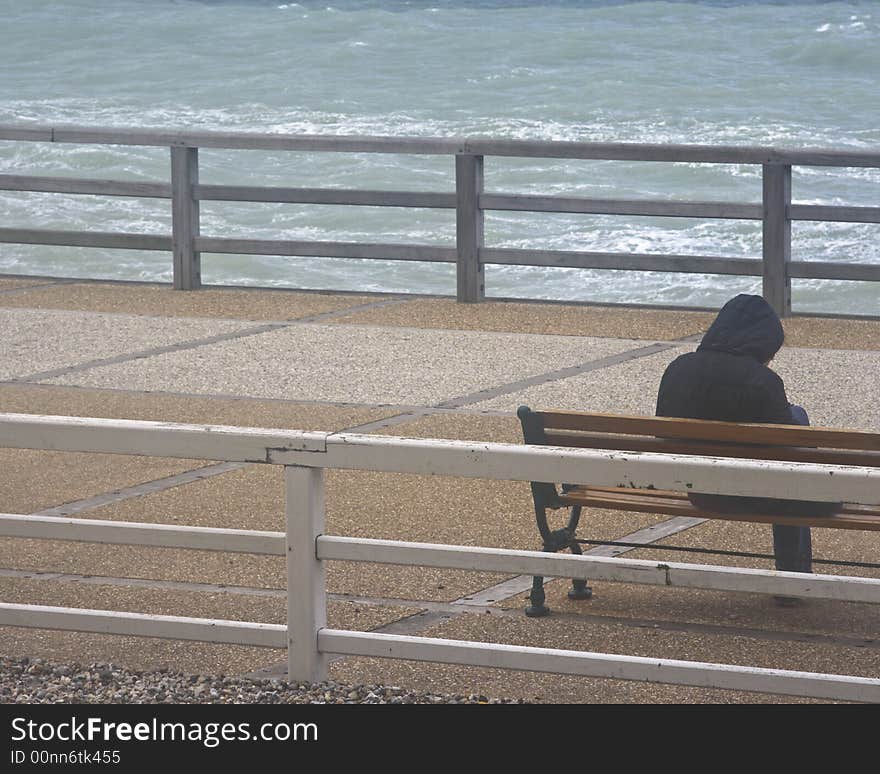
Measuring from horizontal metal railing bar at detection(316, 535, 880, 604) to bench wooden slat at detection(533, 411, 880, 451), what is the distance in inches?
33.5

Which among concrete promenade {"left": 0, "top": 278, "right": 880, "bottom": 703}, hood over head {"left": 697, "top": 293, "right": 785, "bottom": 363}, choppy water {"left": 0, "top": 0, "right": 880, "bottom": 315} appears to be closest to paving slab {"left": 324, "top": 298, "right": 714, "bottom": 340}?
concrete promenade {"left": 0, "top": 278, "right": 880, "bottom": 703}

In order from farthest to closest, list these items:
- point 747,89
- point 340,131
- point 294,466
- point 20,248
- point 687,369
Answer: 1. point 747,89
2. point 340,131
3. point 20,248
4. point 687,369
5. point 294,466

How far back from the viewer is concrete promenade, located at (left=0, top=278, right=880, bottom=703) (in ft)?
15.7

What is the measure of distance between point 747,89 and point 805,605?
4166 centimetres

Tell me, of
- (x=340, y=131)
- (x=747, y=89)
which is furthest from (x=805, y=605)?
(x=747, y=89)

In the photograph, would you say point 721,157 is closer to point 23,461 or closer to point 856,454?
point 23,461

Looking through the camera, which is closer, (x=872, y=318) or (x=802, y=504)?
(x=802, y=504)

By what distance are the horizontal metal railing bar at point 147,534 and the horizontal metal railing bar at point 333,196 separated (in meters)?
6.92

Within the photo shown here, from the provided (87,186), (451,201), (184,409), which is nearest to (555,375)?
(184,409)

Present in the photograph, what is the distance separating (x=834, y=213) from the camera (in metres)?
10.3

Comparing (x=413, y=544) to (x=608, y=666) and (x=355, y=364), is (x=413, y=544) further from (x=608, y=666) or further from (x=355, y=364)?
(x=355, y=364)

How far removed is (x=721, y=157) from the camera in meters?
10.4

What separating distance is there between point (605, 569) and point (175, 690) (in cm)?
124

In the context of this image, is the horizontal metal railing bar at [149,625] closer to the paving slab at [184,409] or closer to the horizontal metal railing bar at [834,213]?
the paving slab at [184,409]
